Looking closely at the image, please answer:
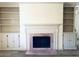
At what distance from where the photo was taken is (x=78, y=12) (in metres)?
2.29

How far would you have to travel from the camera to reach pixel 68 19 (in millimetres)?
2342

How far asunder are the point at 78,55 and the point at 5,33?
128 centimetres

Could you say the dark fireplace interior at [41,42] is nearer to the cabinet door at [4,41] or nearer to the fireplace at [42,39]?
the fireplace at [42,39]

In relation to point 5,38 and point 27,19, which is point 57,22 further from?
point 5,38

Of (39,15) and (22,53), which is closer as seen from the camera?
(22,53)

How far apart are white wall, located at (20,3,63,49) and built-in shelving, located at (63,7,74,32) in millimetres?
72

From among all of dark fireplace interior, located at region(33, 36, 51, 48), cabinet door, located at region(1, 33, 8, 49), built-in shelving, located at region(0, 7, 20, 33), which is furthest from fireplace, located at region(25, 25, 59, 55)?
cabinet door, located at region(1, 33, 8, 49)

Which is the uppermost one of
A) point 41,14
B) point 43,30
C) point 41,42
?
point 41,14

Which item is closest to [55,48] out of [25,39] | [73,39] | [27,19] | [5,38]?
[73,39]

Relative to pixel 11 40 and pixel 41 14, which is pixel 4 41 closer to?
pixel 11 40

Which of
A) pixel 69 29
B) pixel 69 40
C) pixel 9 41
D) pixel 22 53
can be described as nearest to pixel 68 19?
pixel 69 29

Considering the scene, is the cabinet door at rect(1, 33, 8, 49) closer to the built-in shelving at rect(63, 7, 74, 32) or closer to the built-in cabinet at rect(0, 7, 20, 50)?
the built-in cabinet at rect(0, 7, 20, 50)

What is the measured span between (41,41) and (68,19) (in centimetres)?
61

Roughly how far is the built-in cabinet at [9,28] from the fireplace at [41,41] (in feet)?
0.90
